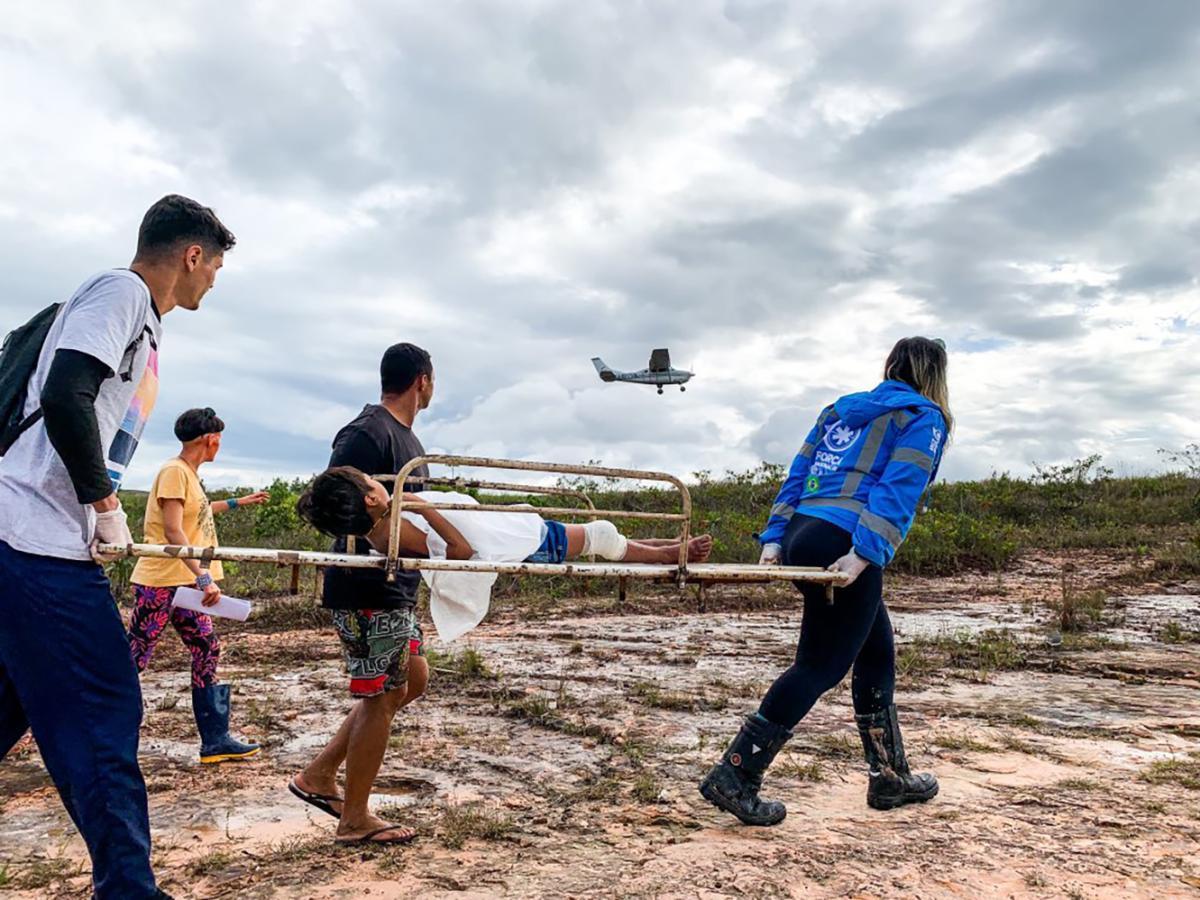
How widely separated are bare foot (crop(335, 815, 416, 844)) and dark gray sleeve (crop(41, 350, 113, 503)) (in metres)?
1.70

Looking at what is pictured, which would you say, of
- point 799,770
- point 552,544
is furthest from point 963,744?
point 552,544

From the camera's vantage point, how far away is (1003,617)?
9812mm

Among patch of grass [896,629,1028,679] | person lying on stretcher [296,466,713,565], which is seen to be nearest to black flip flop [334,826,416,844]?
person lying on stretcher [296,466,713,565]

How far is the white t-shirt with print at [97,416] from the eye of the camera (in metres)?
2.29

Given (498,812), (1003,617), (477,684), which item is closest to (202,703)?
(498,812)

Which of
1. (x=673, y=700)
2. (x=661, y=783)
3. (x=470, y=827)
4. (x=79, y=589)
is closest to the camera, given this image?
(x=79, y=589)

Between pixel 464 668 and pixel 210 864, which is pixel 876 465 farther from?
pixel 464 668

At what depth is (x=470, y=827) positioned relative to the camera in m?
3.55

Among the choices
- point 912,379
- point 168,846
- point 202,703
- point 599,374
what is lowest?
point 168,846

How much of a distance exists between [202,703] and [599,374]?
37.1 m

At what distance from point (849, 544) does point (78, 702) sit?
2648 mm

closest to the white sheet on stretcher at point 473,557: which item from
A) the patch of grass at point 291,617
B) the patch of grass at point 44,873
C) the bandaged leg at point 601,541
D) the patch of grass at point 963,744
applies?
the bandaged leg at point 601,541

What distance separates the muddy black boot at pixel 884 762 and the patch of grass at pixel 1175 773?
1.37 metres

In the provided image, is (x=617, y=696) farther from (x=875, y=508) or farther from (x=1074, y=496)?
(x=1074, y=496)
